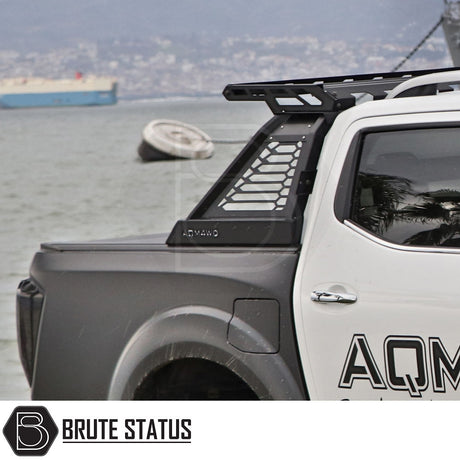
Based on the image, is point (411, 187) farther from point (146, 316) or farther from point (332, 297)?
point (146, 316)

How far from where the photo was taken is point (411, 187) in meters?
3.45

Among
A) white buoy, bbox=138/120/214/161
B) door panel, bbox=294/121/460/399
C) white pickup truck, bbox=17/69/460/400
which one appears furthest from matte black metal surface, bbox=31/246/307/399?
white buoy, bbox=138/120/214/161

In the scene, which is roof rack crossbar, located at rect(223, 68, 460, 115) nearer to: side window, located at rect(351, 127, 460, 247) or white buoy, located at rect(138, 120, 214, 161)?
side window, located at rect(351, 127, 460, 247)

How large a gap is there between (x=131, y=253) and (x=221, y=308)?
42cm

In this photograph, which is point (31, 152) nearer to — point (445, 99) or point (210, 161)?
point (210, 161)

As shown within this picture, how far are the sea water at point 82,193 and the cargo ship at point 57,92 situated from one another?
5630 cm

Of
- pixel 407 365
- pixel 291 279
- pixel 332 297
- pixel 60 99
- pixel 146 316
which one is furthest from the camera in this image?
pixel 60 99

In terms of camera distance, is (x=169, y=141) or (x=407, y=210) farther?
(x=169, y=141)

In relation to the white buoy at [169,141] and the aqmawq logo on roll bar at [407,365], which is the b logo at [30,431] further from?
the white buoy at [169,141]

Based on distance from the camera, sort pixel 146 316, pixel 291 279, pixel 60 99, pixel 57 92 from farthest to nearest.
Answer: pixel 60 99 → pixel 57 92 → pixel 146 316 → pixel 291 279

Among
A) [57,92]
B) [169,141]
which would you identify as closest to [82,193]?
[169,141]

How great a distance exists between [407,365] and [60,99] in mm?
152023

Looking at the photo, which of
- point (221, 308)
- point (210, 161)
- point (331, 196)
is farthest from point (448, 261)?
point (210, 161)

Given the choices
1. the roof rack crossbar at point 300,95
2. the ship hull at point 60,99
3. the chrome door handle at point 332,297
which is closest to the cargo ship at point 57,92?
the ship hull at point 60,99
